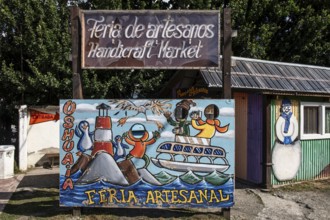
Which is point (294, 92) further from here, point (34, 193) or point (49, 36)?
point (49, 36)

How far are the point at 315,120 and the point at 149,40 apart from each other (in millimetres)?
5978

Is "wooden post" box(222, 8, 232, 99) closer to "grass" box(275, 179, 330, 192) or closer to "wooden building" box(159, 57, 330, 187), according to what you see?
"wooden building" box(159, 57, 330, 187)

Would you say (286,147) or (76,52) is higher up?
(76,52)

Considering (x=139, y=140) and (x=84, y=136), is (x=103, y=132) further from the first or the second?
(x=139, y=140)

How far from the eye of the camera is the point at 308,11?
15891mm

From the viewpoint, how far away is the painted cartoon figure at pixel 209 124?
6.38 metres

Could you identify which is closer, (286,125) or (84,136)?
(84,136)

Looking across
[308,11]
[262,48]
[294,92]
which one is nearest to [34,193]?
[294,92]

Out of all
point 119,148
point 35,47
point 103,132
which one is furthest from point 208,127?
point 35,47

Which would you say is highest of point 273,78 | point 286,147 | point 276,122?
point 273,78

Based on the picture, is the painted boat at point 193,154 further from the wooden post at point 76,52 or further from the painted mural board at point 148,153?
the wooden post at point 76,52

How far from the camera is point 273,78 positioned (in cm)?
1026

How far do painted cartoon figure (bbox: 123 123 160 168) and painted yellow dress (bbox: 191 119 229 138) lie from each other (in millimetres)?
702

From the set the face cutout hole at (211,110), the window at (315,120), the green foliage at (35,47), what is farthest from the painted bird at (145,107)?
the green foliage at (35,47)
